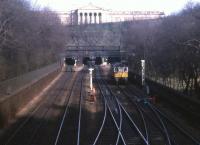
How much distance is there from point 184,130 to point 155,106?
37.7 feet

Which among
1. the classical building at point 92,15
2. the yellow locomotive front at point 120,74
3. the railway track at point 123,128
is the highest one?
the classical building at point 92,15

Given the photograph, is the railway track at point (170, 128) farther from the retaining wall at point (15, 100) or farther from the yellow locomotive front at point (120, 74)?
the yellow locomotive front at point (120, 74)

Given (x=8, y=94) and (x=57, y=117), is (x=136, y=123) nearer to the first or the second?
(x=57, y=117)

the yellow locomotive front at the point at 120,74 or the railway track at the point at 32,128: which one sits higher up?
the yellow locomotive front at the point at 120,74

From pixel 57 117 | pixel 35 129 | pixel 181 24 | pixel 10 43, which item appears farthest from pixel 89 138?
pixel 181 24

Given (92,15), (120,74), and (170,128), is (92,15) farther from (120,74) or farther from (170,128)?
(170,128)

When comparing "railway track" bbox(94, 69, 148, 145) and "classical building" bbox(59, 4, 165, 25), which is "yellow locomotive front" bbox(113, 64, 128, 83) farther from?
"classical building" bbox(59, 4, 165, 25)

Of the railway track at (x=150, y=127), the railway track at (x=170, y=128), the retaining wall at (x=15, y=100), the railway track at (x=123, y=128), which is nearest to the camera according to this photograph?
the railway track at (x=170, y=128)

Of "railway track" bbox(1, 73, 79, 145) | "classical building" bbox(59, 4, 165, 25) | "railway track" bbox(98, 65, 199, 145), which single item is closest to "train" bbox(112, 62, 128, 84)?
"railway track" bbox(98, 65, 199, 145)

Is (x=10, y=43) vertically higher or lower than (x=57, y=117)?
higher

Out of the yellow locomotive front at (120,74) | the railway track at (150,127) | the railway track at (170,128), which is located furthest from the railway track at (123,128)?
the yellow locomotive front at (120,74)

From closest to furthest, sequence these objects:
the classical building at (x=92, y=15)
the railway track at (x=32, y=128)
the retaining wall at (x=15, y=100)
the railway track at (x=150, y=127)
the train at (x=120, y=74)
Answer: the railway track at (x=150, y=127) → the railway track at (x=32, y=128) → the retaining wall at (x=15, y=100) → the train at (x=120, y=74) → the classical building at (x=92, y=15)

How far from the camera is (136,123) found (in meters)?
27.9

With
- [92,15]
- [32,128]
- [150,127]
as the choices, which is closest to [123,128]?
[150,127]
